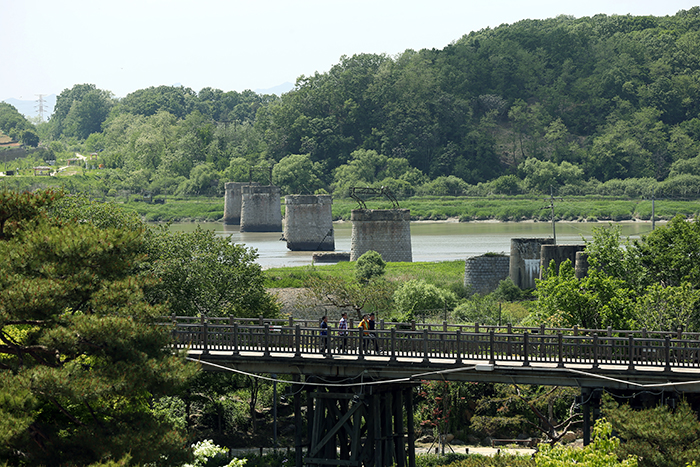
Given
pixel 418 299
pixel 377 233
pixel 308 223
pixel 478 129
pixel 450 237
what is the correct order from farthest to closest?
pixel 478 129
pixel 450 237
pixel 308 223
pixel 377 233
pixel 418 299

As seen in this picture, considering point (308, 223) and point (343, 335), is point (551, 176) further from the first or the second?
point (343, 335)

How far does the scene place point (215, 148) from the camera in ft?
616

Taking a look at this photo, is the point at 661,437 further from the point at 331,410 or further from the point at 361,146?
the point at 361,146

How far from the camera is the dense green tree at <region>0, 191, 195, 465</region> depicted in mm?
17953

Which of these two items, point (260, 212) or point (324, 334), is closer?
point (324, 334)

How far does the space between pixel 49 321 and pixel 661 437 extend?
1487 centimetres

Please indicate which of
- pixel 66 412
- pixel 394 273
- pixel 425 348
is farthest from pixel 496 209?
pixel 66 412

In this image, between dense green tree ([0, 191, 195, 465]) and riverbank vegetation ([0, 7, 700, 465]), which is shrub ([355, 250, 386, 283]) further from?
dense green tree ([0, 191, 195, 465])

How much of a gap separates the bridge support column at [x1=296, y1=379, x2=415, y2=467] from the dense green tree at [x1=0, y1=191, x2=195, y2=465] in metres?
5.92

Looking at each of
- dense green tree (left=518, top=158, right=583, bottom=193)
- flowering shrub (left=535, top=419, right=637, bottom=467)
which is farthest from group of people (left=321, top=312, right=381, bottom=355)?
dense green tree (left=518, top=158, right=583, bottom=193)

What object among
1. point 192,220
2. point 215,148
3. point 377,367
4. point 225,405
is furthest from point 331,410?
point 215,148

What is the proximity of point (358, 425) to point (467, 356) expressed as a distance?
3.76 m

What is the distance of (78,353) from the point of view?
764 inches

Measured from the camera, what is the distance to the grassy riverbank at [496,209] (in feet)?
438
